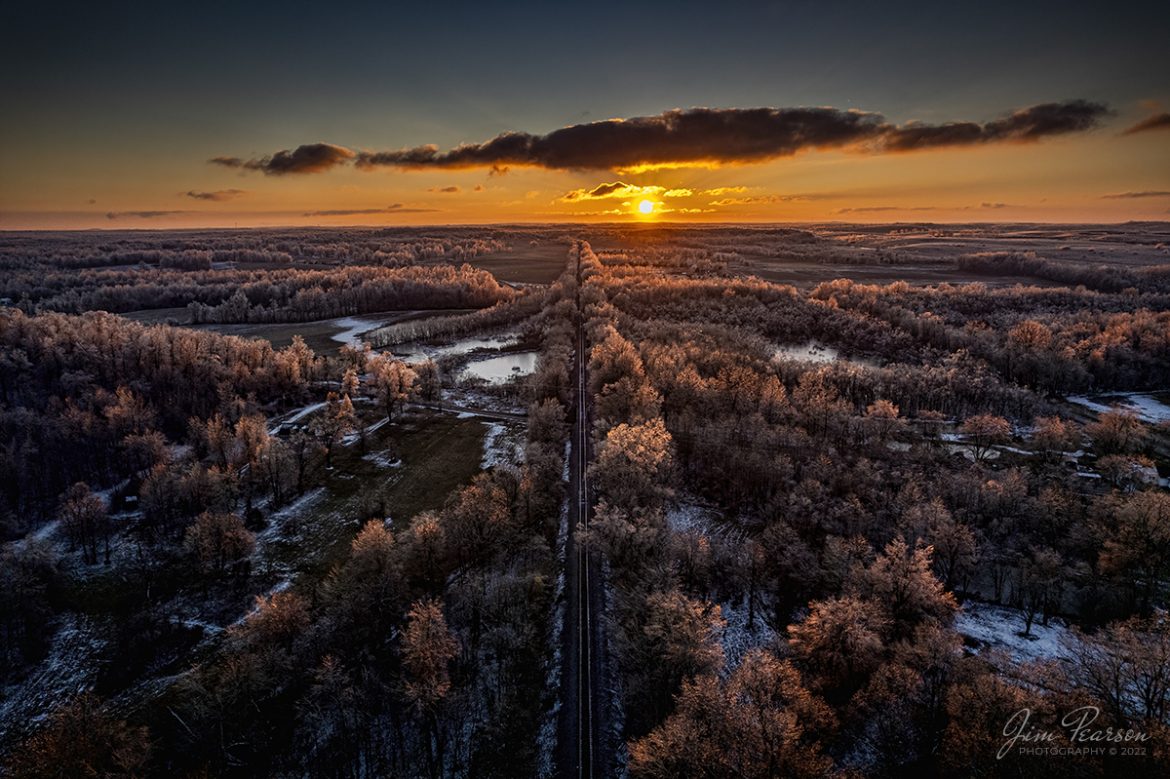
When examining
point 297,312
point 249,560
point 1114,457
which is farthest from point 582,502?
point 297,312

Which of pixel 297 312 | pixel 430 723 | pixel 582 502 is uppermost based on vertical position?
pixel 297 312

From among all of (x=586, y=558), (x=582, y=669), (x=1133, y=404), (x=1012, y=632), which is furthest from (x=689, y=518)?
(x=1133, y=404)

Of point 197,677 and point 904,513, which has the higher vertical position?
point 904,513

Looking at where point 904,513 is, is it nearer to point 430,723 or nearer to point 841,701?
point 841,701

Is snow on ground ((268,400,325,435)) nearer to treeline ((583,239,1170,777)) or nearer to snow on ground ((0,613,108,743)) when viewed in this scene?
snow on ground ((0,613,108,743))

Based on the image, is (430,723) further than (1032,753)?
Yes

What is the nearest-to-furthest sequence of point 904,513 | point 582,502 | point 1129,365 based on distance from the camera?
point 904,513, point 582,502, point 1129,365
